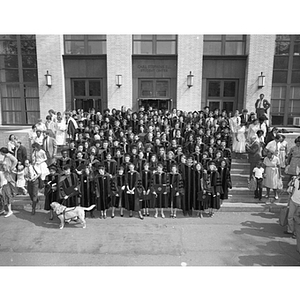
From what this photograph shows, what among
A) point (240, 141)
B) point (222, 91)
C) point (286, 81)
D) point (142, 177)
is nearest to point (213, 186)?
point (142, 177)

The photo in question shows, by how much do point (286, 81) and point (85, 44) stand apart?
12322 mm

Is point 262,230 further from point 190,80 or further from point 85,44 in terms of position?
point 85,44

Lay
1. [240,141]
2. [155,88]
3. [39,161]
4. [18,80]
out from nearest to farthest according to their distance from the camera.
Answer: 1. [39,161]
2. [240,141]
3. [155,88]
4. [18,80]

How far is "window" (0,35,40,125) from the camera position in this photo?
16609mm

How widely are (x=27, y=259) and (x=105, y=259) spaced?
1.67 meters

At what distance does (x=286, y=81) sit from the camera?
1638 centimetres

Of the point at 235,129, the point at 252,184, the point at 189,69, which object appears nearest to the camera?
the point at 252,184

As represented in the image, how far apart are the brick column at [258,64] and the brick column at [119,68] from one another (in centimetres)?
688

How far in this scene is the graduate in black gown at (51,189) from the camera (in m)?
7.93

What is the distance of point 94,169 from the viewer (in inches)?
328

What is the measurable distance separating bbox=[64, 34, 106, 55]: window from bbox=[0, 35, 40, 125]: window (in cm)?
216

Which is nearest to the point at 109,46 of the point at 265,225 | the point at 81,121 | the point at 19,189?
the point at 81,121

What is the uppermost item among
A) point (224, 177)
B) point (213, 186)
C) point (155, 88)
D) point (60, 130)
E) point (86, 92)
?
point (155, 88)

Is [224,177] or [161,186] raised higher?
[224,177]
